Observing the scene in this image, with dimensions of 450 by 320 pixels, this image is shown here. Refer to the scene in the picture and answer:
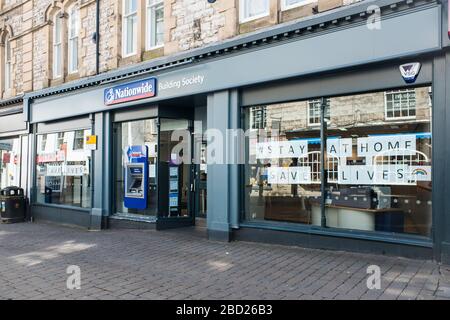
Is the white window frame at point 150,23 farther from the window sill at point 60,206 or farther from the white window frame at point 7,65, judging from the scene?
the white window frame at point 7,65

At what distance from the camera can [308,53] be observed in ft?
Answer: 23.6

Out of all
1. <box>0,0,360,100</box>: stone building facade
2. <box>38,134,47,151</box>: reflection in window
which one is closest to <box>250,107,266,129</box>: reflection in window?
<box>0,0,360,100</box>: stone building facade

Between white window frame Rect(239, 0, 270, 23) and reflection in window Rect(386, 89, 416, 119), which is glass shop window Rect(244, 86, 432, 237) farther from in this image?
white window frame Rect(239, 0, 270, 23)

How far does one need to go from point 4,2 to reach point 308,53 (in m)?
13.3

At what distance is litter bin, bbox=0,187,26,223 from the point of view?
12.5 meters

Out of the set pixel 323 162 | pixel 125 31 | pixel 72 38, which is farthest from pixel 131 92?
pixel 323 162

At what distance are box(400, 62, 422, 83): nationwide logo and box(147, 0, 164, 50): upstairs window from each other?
6.26 m

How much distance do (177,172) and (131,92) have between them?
2.29 metres

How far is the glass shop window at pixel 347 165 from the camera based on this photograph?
6547 mm

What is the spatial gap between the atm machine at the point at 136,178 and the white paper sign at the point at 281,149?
10.8 ft

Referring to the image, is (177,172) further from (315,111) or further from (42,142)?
(42,142)

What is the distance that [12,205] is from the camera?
12602 mm

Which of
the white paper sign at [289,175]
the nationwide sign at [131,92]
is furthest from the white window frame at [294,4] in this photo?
the nationwide sign at [131,92]

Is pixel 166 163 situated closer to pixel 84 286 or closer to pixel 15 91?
pixel 84 286
